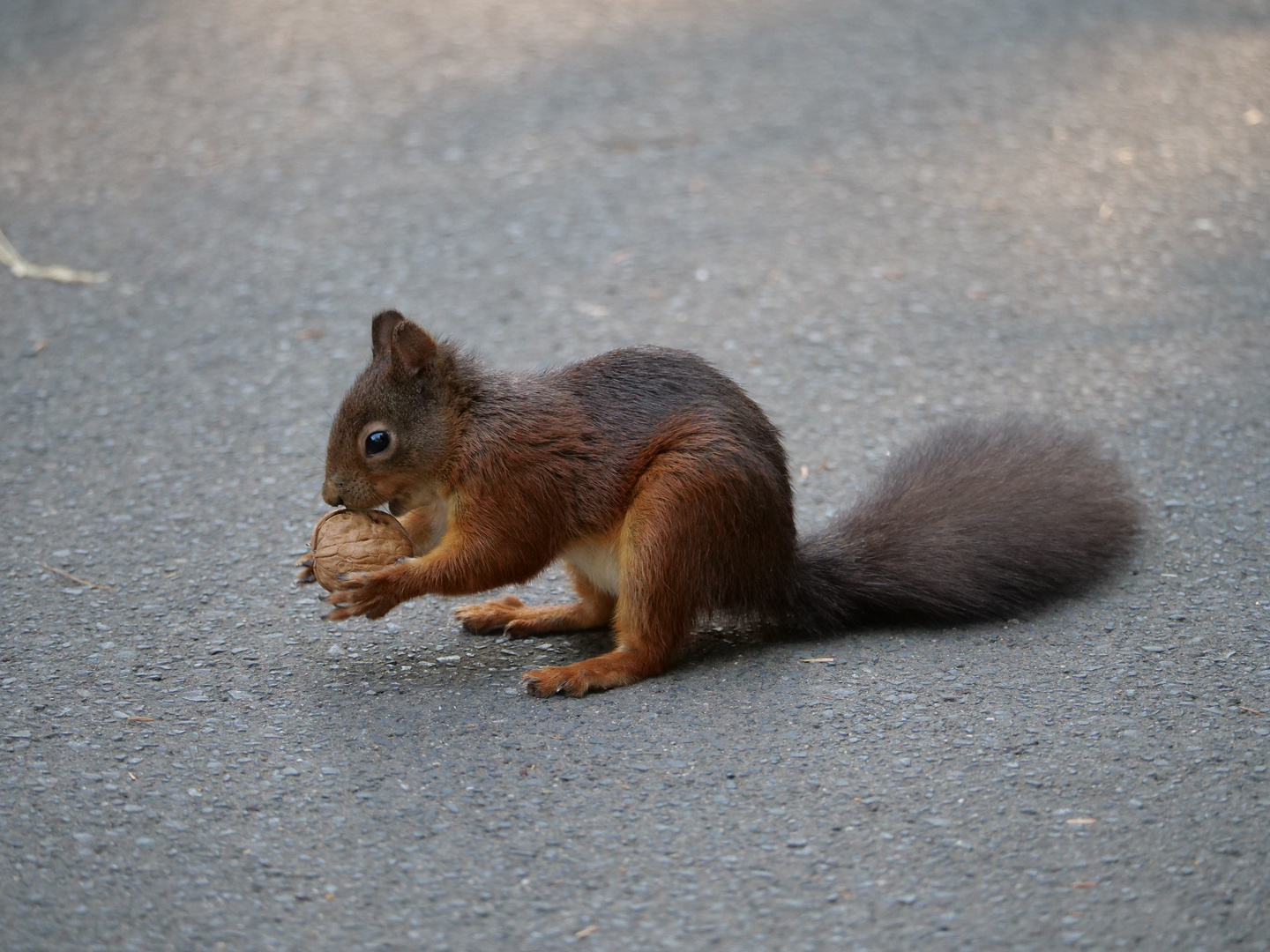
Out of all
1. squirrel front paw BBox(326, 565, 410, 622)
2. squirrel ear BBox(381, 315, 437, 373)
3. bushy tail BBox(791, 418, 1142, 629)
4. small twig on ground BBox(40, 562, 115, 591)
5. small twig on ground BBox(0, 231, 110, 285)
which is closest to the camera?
squirrel front paw BBox(326, 565, 410, 622)

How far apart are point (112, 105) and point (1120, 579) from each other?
4.59 m

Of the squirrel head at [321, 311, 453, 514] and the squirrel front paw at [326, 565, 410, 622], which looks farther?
the squirrel head at [321, 311, 453, 514]

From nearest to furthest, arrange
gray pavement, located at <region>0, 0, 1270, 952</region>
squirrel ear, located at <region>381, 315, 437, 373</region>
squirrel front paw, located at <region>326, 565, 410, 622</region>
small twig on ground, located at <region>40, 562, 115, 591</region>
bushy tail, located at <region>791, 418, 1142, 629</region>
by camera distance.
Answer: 1. gray pavement, located at <region>0, 0, 1270, 952</region>
2. squirrel front paw, located at <region>326, 565, 410, 622</region>
3. squirrel ear, located at <region>381, 315, 437, 373</region>
4. bushy tail, located at <region>791, 418, 1142, 629</region>
5. small twig on ground, located at <region>40, 562, 115, 591</region>

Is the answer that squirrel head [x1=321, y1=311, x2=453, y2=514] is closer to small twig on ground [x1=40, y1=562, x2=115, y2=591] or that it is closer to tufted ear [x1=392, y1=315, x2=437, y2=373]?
tufted ear [x1=392, y1=315, x2=437, y2=373]

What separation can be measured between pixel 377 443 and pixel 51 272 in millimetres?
2498

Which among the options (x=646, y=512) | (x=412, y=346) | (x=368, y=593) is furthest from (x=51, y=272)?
(x=646, y=512)

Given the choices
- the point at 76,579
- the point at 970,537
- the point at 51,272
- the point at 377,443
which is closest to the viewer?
the point at 377,443

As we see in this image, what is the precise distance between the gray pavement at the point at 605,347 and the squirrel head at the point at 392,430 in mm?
384

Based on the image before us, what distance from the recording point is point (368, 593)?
95.4 inches

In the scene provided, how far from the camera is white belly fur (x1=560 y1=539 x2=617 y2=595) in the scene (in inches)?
100.0

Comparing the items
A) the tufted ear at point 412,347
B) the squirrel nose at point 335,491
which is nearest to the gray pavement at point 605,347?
the squirrel nose at point 335,491

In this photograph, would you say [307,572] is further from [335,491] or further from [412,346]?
[412,346]

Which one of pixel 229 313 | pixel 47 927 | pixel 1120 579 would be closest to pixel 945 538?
pixel 1120 579

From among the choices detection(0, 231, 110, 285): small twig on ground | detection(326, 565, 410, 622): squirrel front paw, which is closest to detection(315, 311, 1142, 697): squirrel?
detection(326, 565, 410, 622): squirrel front paw
